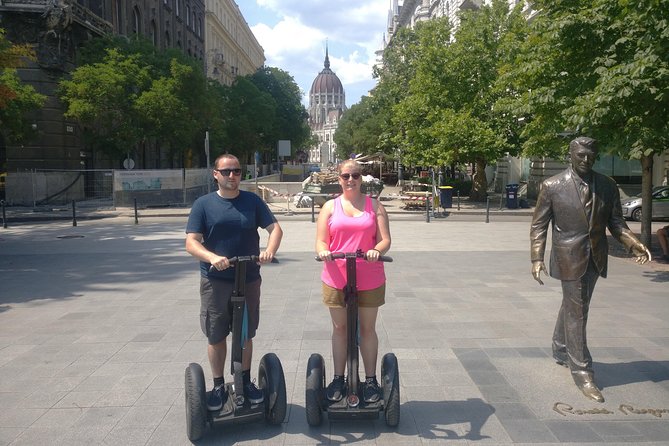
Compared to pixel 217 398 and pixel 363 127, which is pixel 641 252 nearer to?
pixel 217 398

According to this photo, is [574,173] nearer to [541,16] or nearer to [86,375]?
[86,375]

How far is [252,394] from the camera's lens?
4.13 m

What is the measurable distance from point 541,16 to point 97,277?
33.9 feet

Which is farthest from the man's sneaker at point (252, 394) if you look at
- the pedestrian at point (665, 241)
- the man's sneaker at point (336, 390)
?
the pedestrian at point (665, 241)

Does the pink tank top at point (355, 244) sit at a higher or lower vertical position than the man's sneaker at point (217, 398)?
higher

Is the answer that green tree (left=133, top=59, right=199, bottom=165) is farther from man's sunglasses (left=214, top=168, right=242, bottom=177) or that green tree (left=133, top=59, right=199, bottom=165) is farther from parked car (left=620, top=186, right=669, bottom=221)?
man's sunglasses (left=214, top=168, right=242, bottom=177)

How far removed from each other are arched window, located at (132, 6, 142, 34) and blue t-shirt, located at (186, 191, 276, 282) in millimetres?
38861

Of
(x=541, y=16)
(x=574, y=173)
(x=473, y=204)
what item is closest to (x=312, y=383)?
(x=574, y=173)

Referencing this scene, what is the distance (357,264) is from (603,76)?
7608mm

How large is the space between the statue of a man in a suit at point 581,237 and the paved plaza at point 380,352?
45cm

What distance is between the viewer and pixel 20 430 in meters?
4.16

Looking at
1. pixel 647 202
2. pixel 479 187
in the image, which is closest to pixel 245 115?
pixel 479 187

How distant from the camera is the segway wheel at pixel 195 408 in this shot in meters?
3.89

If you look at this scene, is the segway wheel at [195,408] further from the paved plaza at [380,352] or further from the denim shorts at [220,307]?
the denim shorts at [220,307]
